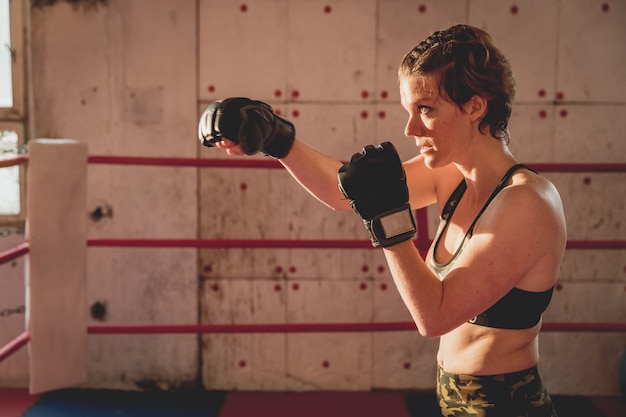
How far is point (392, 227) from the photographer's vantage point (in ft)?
3.28

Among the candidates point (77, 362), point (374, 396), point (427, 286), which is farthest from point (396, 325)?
point (427, 286)

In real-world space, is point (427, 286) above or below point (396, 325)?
above

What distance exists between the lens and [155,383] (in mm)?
3002

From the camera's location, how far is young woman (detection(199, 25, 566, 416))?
998 mm

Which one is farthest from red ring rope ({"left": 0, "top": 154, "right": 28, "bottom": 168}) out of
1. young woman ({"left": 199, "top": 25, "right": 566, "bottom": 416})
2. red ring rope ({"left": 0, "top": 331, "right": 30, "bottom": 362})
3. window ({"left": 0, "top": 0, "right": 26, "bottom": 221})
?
young woman ({"left": 199, "top": 25, "right": 566, "bottom": 416})

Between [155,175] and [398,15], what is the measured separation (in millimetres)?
1458

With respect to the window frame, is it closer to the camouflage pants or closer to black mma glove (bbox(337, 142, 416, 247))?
black mma glove (bbox(337, 142, 416, 247))

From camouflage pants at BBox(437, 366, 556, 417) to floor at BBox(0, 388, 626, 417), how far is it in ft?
5.36

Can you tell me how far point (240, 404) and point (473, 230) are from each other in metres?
2.04

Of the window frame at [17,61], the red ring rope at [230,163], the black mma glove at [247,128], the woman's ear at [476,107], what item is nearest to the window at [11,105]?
the window frame at [17,61]

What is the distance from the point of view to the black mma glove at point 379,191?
3.30 feet

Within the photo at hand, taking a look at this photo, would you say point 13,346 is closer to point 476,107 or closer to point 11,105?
point 11,105

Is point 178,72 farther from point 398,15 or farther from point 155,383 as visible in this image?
point 155,383

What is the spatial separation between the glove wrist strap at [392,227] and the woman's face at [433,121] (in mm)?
161
